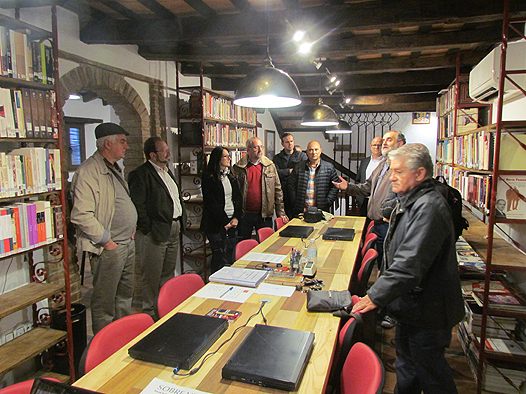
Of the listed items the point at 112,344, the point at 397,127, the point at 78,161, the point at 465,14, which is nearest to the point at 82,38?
the point at 112,344

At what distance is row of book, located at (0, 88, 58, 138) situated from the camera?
7.26ft

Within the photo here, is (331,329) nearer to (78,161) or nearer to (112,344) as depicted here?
(112,344)

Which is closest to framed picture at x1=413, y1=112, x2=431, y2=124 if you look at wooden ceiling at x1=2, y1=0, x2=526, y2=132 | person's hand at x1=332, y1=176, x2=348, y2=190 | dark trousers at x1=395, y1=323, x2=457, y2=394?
wooden ceiling at x1=2, y1=0, x2=526, y2=132

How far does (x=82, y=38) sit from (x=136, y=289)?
2.53 m

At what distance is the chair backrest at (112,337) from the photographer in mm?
1562

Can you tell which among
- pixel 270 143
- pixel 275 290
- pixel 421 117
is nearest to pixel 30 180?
pixel 275 290

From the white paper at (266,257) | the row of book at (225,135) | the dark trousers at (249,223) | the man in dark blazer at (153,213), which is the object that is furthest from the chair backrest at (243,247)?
the row of book at (225,135)

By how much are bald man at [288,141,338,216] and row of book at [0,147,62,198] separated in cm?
289

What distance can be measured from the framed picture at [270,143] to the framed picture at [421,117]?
10.8ft

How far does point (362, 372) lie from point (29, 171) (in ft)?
7.45

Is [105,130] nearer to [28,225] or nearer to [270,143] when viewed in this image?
[28,225]

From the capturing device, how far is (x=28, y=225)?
238cm

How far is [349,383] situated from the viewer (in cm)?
145

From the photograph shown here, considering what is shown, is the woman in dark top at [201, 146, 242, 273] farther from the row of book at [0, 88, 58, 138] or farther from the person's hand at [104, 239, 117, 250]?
the row of book at [0, 88, 58, 138]
